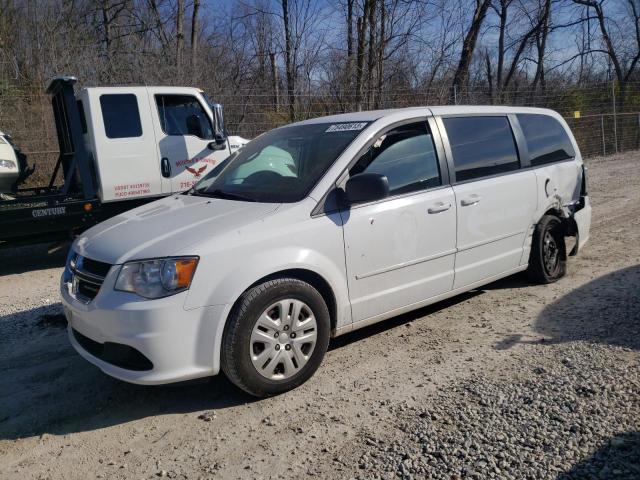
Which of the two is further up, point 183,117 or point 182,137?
point 183,117

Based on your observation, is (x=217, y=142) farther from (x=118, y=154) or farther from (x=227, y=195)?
(x=227, y=195)

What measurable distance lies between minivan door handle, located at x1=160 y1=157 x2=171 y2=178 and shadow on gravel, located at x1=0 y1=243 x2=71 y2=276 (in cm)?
169

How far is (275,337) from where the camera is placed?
137 inches

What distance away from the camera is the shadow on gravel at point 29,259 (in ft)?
25.7

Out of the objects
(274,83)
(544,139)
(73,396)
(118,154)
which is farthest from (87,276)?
(274,83)

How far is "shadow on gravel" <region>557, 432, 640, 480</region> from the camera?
2598 mm

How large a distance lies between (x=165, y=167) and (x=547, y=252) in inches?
207

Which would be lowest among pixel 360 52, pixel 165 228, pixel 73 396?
pixel 73 396

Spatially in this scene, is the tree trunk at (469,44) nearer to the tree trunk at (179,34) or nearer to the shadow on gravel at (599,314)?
the tree trunk at (179,34)

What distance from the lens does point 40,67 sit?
15.4 meters

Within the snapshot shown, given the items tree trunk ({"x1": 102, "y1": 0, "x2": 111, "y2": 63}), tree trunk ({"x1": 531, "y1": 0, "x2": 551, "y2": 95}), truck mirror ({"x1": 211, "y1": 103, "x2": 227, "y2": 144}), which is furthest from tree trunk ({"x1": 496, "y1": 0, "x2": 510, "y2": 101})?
truck mirror ({"x1": 211, "y1": 103, "x2": 227, "y2": 144})

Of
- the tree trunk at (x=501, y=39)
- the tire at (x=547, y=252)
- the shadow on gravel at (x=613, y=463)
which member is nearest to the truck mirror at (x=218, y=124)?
the tire at (x=547, y=252)

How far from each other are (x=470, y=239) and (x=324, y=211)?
59.4 inches

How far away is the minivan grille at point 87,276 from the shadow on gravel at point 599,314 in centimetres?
322
